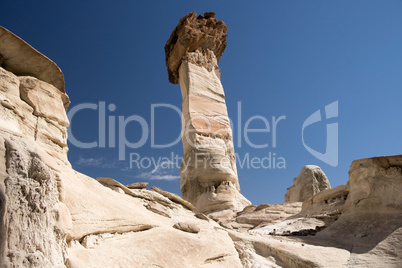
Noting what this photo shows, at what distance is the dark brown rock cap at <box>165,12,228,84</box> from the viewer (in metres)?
17.5

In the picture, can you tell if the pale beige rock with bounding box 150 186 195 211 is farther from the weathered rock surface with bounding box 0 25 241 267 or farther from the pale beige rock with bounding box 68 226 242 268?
the pale beige rock with bounding box 68 226 242 268

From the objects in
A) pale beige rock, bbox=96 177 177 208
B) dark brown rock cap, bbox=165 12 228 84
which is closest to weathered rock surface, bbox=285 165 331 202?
dark brown rock cap, bbox=165 12 228 84

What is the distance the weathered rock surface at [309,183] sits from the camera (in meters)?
15.2

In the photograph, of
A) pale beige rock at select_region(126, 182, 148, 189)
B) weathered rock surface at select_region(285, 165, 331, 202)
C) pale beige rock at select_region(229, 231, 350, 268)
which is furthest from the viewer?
weathered rock surface at select_region(285, 165, 331, 202)

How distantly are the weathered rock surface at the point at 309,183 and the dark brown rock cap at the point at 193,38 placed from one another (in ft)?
27.7

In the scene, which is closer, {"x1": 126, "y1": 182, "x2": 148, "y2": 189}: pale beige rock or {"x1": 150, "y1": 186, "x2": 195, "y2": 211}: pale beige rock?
{"x1": 126, "y1": 182, "x2": 148, "y2": 189}: pale beige rock

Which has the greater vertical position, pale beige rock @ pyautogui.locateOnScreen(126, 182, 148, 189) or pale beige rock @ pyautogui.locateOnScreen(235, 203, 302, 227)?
pale beige rock @ pyautogui.locateOnScreen(126, 182, 148, 189)

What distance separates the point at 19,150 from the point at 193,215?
15.0ft

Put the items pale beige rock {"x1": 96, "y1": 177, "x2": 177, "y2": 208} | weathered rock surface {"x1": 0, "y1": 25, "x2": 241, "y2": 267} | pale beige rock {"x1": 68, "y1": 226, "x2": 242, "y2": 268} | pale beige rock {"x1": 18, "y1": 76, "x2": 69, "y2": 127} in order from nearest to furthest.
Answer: weathered rock surface {"x1": 0, "y1": 25, "x2": 241, "y2": 267}
pale beige rock {"x1": 68, "y1": 226, "x2": 242, "y2": 268}
pale beige rock {"x1": 18, "y1": 76, "x2": 69, "y2": 127}
pale beige rock {"x1": 96, "y1": 177, "x2": 177, "y2": 208}

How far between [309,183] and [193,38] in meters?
9.55

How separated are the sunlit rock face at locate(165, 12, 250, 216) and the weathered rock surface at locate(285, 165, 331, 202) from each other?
126 inches

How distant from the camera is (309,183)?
15.4 meters

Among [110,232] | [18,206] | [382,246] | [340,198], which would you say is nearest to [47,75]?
[110,232]

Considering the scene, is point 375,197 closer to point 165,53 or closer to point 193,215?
point 193,215
